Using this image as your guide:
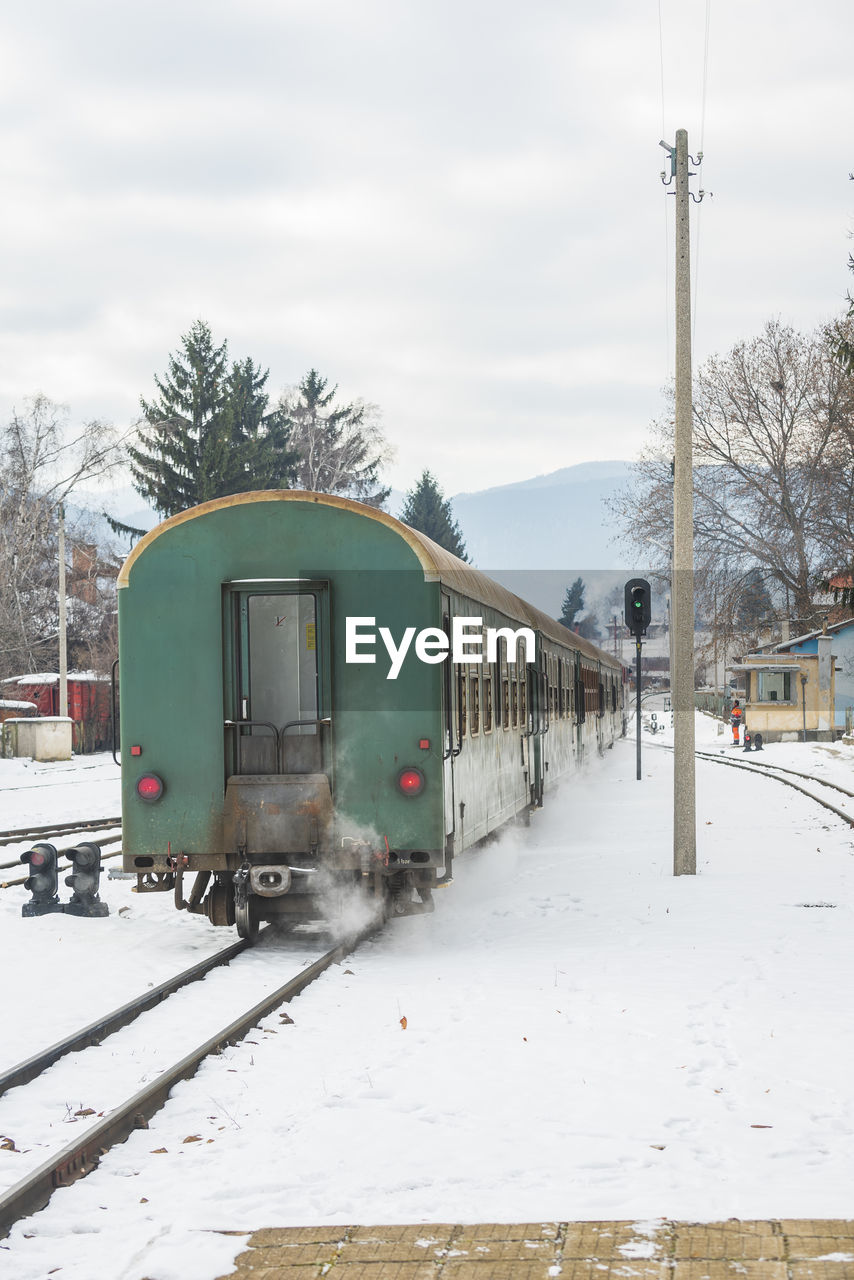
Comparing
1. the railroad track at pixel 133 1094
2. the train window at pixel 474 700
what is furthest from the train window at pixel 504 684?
the railroad track at pixel 133 1094

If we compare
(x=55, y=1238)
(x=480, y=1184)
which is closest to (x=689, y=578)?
(x=480, y=1184)

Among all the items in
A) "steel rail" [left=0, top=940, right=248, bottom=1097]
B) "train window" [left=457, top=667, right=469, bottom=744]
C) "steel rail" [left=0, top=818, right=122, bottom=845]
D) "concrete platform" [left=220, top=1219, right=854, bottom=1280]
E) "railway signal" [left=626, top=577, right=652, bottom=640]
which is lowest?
"steel rail" [left=0, top=818, right=122, bottom=845]

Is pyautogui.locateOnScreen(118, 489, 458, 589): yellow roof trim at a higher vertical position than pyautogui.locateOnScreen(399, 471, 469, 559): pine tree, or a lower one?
lower

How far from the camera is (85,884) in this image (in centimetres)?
1152

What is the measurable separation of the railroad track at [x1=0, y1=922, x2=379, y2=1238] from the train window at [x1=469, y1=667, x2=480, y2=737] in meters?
2.58

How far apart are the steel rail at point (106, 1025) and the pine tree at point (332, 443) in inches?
1976

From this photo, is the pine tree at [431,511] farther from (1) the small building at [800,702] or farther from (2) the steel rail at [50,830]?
(2) the steel rail at [50,830]

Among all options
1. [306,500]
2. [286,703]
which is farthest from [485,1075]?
[306,500]

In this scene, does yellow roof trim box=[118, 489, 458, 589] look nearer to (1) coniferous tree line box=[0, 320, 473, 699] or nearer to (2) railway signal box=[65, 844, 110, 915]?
(2) railway signal box=[65, 844, 110, 915]

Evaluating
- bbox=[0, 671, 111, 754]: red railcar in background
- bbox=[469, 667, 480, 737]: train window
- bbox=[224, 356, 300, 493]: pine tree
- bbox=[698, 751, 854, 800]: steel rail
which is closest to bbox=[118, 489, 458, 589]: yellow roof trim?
bbox=[469, 667, 480, 737]: train window

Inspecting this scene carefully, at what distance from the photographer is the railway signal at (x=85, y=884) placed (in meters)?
11.5

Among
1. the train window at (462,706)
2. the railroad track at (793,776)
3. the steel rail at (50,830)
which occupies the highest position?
the train window at (462,706)

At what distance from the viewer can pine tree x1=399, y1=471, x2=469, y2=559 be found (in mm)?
77000

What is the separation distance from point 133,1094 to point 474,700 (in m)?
5.80
